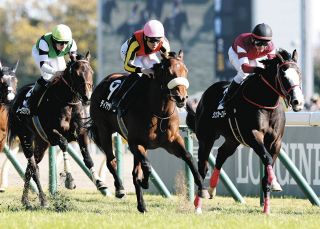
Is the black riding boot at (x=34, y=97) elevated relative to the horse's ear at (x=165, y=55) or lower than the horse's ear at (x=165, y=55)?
lower

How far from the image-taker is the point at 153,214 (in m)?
10.2

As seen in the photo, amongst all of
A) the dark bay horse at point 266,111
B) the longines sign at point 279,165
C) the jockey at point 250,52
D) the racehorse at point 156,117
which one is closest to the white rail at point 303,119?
the longines sign at point 279,165

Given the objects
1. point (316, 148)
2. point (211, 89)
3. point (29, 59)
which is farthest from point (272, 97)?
point (29, 59)

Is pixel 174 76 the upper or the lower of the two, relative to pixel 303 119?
upper

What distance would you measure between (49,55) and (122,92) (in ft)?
4.54

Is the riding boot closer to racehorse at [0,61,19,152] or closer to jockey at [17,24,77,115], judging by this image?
jockey at [17,24,77,115]

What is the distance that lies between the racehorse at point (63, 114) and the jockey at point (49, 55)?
0.41 ft

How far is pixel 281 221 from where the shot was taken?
948 cm

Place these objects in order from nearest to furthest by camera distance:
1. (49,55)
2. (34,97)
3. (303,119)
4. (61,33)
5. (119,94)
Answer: (119,94)
(61,33)
(49,55)
(34,97)
(303,119)

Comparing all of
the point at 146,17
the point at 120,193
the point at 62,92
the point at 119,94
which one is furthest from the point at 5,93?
the point at 146,17

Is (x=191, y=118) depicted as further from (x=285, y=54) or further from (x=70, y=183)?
(x=285, y=54)

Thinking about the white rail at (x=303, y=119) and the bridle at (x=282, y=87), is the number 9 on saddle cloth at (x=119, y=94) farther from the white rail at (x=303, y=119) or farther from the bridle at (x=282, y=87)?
the white rail at (x=303, y=119)

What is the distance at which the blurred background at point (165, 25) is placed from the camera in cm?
6331

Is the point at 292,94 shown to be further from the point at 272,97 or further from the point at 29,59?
the point at 29,59
